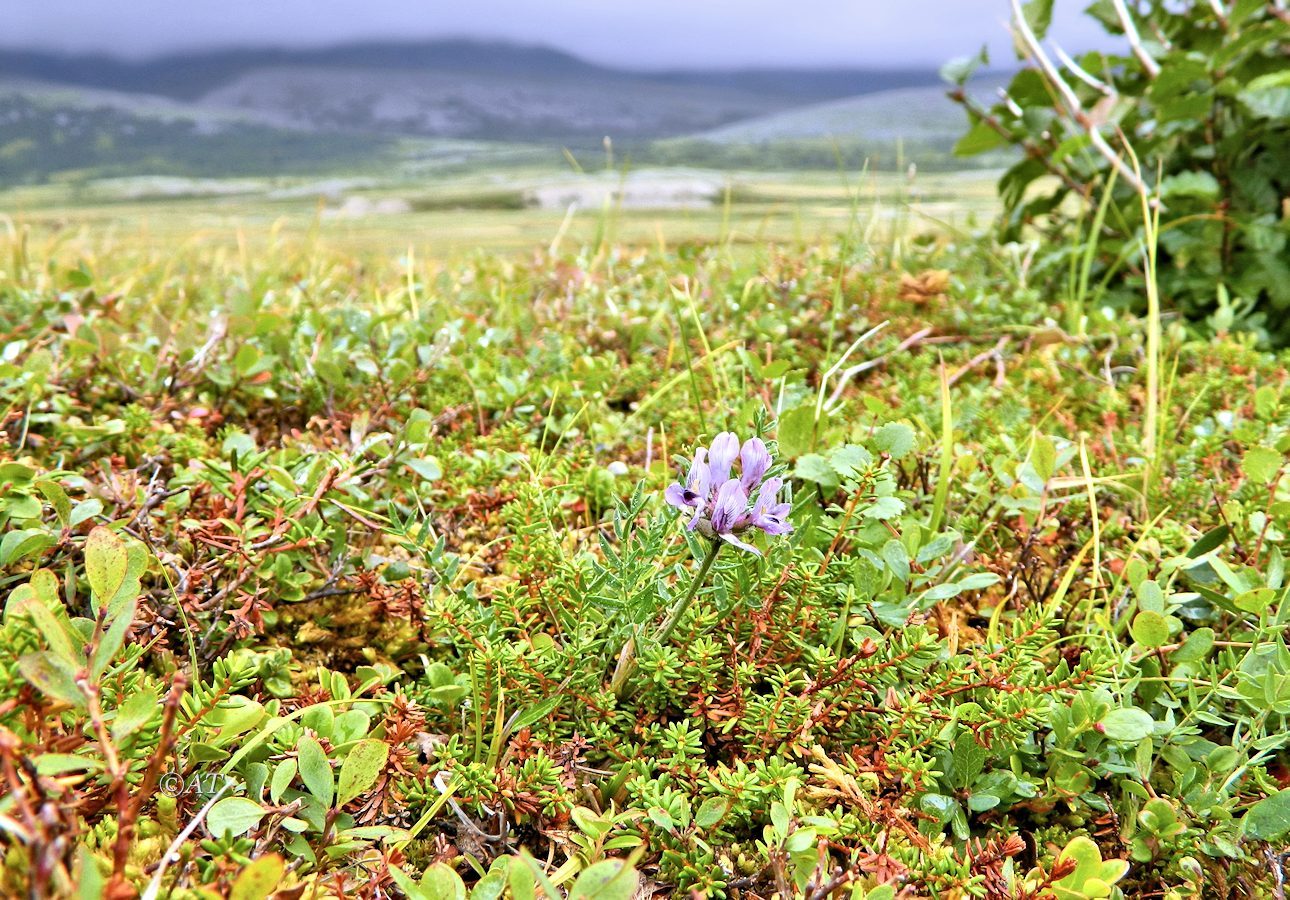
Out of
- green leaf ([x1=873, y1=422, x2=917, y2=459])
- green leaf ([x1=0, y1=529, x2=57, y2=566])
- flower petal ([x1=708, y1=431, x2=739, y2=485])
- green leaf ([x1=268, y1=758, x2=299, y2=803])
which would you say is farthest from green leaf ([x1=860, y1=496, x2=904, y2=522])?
green leaf ([x1=0, y1=529, x2=57, y2=566])

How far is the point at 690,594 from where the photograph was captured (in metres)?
1.25

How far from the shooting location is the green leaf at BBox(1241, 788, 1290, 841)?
1.25 metres

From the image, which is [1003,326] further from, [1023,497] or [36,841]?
[36,841]

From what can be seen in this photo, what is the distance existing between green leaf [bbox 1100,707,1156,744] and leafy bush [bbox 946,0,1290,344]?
2.28 meters

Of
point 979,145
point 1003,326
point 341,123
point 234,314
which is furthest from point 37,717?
point 341,123

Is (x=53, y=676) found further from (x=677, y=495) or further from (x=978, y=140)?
(x=978, y=140)

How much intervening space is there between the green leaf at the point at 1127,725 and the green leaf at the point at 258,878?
1133mm

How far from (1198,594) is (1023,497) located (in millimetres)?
380

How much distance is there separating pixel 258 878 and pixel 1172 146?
409cm

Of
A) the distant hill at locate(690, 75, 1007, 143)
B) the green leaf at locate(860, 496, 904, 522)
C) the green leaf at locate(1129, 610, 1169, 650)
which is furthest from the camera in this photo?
the distant hill at locate(690, 75, 1007, 143)

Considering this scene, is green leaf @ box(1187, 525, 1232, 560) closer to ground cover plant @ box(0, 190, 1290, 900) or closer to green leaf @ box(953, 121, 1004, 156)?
ground cover plant @ box(0, 190, 1290, 900)

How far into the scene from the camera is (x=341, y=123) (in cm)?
17212

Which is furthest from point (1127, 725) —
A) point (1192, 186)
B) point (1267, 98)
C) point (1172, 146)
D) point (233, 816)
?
point (1172, 146)

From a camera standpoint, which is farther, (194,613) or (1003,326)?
(1003,326)
